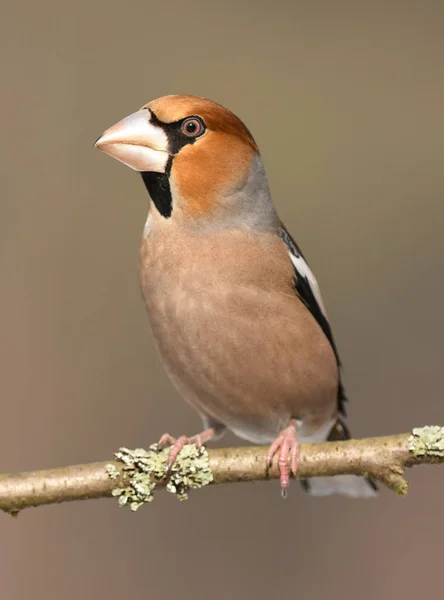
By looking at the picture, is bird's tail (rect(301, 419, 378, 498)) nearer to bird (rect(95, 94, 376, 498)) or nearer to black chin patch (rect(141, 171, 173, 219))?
bird (rect(95, 94, 376, 498))

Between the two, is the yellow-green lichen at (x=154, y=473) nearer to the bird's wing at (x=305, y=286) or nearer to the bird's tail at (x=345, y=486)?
the bird's wing at (x=305, y=286)

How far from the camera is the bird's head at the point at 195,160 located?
205 cm

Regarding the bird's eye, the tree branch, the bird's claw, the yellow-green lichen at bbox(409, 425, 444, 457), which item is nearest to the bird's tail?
the bird's claw

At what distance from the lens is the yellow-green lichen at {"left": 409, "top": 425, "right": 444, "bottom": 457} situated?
69.5 inches

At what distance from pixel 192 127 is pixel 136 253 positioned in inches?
70.3

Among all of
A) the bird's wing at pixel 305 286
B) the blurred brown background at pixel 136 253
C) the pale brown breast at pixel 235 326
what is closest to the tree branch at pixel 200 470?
the pale brown breast at pixel 235 326

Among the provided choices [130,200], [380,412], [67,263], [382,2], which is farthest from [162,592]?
[382,2]

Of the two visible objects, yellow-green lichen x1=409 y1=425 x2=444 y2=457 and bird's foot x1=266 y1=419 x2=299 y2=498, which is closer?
yellow-green lichen x1=409 y1=425 x2=444 y2=457

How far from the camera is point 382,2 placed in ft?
14.3

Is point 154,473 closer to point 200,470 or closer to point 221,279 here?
point 200,470

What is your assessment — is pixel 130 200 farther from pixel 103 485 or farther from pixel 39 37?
pixel 103 485

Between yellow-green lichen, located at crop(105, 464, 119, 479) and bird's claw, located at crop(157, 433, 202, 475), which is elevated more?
→ bird's claw, located at crop(157, 433, 202, 475)

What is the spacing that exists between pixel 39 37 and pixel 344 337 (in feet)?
5.73

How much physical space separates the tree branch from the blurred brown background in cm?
144
